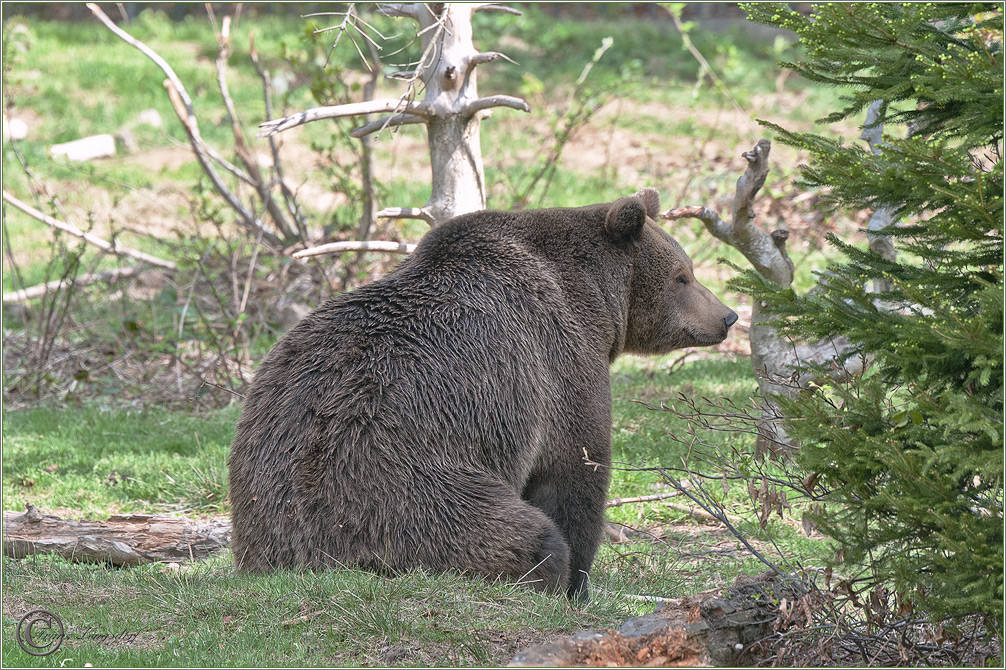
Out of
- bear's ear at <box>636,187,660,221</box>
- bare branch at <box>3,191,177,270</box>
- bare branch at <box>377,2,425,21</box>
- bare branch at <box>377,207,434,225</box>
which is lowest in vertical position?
bare branch at <box>3,191,177,270</box>

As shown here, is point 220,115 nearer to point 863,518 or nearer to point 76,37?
point 76,37

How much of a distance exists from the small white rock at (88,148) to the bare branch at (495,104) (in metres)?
10.5

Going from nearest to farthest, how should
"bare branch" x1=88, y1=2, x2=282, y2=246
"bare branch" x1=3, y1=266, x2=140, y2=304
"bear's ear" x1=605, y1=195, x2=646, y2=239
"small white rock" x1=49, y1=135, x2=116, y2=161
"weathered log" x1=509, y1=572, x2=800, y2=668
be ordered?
"weathered log" x1=509, y1=572, x2=800, y2=668 < "bear's ear" x1=605, y1=195, x2=646, y2=239 < "bare branch" x1=88, y1=2, x2=282, y2=246 < "bare branch" x1=3, y1=266, x2=140, y2=304 < "small white rock" x1=49, y1=135, x2=116, y2=161

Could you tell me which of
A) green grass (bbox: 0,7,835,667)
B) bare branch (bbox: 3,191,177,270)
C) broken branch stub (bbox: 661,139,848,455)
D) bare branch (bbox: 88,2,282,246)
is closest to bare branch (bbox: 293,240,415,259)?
green grass (bbox: 0,7,835,667)

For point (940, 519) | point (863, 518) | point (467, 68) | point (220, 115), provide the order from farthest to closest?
point (220, 115) < point (467, 68) < point (863, 518) < point (940, 519)

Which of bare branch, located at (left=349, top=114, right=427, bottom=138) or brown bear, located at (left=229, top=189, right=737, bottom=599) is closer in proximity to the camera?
brown bear, located at (left=229, top=189, right=737, bottom=599)

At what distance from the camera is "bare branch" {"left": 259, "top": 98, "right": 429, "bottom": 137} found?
621cm

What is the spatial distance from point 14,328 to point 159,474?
4.78 meters

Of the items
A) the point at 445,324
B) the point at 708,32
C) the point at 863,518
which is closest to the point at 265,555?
the point at 445,324

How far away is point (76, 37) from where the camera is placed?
63.5 ft

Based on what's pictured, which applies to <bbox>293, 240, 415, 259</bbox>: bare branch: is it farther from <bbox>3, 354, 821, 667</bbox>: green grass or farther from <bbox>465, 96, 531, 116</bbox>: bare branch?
<bbox>3, 354, 821, 667</bbox>: green grass

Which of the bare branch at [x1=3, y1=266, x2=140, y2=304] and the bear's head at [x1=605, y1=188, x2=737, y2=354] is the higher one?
the bear's head at [x1=605, y1=188, x2=737, y2=354]

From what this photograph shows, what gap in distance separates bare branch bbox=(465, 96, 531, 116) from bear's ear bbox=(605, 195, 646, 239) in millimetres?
1365

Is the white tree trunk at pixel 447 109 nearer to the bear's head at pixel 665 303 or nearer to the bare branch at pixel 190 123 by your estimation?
the bear's head at pixel 665 303
